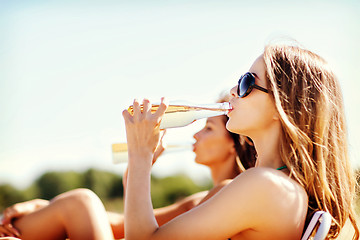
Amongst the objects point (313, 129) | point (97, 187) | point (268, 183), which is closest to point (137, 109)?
point (268, 183)

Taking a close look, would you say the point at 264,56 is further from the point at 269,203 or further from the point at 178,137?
the point at 178,137

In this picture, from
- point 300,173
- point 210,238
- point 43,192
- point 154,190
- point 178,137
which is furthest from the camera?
point 43,192

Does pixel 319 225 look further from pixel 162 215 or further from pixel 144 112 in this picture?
pixel 162 215

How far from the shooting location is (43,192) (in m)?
21.9

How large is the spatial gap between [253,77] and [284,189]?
634 mm

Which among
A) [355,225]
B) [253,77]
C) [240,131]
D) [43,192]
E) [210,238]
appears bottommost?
[43,192]

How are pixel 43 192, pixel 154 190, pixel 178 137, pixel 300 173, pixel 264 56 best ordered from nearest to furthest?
pixel 300 173
pixel 264 56
pixel 178 137
pixel 154 190
pixel 43 192

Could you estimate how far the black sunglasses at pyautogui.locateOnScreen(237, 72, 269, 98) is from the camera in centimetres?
225

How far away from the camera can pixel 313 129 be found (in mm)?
2191

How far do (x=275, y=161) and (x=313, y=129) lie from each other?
25 centimetres

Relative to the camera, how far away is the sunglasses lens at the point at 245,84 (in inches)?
88.7

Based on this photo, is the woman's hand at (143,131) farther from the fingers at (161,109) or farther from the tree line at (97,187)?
the tree line at (97,187)

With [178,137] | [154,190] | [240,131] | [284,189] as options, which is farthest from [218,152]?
[154,190]

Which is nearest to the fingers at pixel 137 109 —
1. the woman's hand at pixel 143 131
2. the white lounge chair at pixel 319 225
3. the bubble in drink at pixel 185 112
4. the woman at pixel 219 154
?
the woman's hand at pixel 143 131
